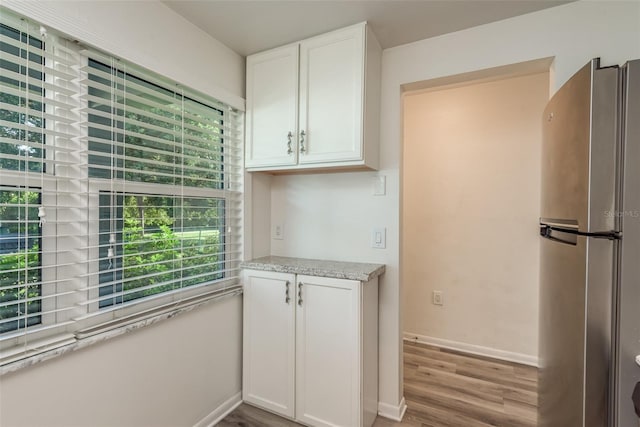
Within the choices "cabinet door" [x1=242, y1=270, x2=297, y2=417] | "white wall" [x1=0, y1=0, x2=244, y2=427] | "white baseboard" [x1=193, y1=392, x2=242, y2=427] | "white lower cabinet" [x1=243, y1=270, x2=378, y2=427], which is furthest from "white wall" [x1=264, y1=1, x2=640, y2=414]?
"white baseboard" [x1=193, y1=392, x2=242, y2=427]

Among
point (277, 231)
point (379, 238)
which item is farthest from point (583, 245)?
point (277, 231)

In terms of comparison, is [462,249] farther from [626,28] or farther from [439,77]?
[626,28]

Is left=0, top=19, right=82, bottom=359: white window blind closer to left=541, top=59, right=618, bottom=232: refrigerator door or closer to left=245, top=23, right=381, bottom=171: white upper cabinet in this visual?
left=245, top=23, right=381, bottom=171: white upper cabinet

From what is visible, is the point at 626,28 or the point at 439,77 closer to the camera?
the point at 626,28

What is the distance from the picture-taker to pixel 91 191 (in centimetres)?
128

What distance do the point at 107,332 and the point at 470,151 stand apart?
284 cm

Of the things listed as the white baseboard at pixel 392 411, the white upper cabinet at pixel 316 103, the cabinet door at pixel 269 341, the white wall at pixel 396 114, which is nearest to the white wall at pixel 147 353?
the cabinet door at pixel 269 341

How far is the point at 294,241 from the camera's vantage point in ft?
7.21

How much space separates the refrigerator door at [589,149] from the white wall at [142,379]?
5.89 ft

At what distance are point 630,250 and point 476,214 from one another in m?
1.88

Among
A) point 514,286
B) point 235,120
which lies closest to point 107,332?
point 235,120

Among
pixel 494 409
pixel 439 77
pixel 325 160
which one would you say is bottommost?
pixel 494 409

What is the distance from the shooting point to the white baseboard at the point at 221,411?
176 centimetres

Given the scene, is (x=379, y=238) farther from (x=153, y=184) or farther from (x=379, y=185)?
(x=153, y=184)
